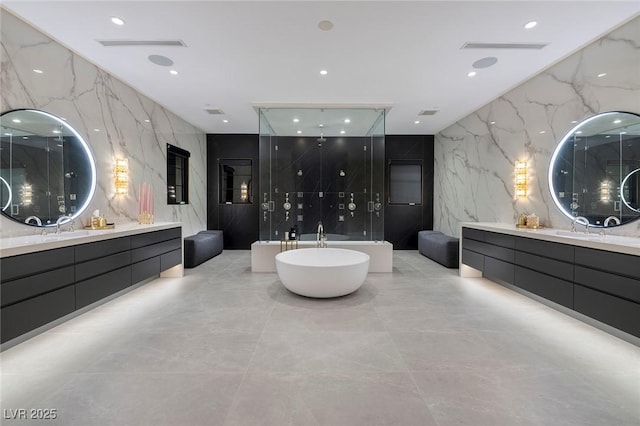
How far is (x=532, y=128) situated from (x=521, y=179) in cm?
76

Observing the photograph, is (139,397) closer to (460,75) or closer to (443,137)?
(460,75)

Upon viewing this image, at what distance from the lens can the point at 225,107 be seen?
532cm

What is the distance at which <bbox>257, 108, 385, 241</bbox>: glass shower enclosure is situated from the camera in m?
5.40

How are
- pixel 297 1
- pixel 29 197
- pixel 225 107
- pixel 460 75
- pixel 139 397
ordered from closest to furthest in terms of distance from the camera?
1. pixel 139 397
2. pixel 297 1
3. pixel 29 197
4. pixel 460 75
5. pixel 225 107

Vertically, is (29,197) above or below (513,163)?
below

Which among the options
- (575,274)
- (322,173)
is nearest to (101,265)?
(322,173)

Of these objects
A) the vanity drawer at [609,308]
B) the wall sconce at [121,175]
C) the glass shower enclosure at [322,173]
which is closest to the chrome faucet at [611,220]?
the vanity drawer at [609,308]

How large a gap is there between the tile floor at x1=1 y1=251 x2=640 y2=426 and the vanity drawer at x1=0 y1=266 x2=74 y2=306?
50cm

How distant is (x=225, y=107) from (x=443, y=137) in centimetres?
523

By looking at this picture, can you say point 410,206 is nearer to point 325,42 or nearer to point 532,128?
point 532,128

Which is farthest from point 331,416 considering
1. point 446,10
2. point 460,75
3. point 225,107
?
point 225,107

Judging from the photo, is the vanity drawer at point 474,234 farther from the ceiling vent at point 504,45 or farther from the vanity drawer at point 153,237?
the vanity drawer at point 153,237

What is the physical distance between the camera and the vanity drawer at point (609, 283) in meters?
2.15

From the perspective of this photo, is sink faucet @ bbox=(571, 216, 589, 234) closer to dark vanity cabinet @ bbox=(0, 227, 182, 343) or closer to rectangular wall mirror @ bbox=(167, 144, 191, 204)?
dark vanity cabinet @ bbox=(0, 227, 182, 343)
